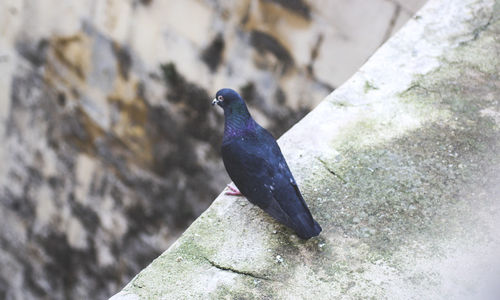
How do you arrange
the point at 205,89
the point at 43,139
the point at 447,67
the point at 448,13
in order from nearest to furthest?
1. the point at 447,67
2. the point at 448,13
3. the point at 205,89
4. the point at 43,139

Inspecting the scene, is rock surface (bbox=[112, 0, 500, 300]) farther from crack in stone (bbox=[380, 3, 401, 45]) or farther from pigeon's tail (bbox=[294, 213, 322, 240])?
crack in stone (bbox=[380, 3, 401, 45])

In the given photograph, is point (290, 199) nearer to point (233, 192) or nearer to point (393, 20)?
point (233, 192)

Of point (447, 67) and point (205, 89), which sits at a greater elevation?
point (447, 67)

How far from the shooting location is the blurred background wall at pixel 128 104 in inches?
140

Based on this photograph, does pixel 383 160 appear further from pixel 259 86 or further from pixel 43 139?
pixel 43 139

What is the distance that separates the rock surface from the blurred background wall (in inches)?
37.9

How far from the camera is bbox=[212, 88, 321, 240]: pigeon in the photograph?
1857 mm

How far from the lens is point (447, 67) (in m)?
2.49

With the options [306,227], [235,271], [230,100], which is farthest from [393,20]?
[235,271]

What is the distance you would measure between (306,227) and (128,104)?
2.62 meters

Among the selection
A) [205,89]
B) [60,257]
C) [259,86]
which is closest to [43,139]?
[60,257]

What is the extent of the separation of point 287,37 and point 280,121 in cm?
48

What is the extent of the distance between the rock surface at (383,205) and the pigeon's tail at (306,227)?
54 millimetres

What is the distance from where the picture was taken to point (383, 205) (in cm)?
199
